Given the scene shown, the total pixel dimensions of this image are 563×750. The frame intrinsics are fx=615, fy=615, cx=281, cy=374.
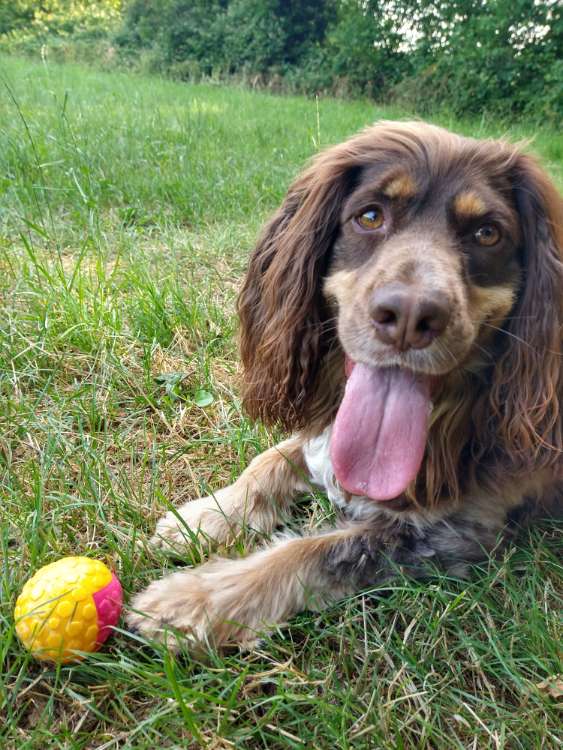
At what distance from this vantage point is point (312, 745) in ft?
5.08

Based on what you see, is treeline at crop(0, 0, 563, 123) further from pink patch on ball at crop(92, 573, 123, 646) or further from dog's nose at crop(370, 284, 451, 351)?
pink patch on ball at crop(92, 573, 123, 646)

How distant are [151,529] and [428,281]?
4.33 ft

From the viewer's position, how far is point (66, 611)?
5.37ft

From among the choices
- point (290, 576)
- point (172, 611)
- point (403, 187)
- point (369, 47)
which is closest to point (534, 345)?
point (403, 187)

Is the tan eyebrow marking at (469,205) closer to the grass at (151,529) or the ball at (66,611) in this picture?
the grass at (151,529)

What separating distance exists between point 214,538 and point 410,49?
19928 millimetres

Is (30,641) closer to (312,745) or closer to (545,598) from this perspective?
(312,745)

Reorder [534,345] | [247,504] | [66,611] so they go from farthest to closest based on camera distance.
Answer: [247,504], [534,345], [66,611]

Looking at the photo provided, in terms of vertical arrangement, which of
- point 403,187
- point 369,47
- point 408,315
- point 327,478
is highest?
point 369,47

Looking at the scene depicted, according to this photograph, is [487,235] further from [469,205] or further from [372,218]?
[372,218]

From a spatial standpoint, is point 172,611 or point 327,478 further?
point 327,478

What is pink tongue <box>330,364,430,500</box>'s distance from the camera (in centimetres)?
202

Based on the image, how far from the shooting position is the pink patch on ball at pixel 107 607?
1727mm

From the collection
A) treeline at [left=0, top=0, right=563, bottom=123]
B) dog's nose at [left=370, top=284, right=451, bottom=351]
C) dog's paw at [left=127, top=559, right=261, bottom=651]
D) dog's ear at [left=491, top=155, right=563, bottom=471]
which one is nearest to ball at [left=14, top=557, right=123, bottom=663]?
dog's paw at [left=127, top=559, right=261, bottom=651]
